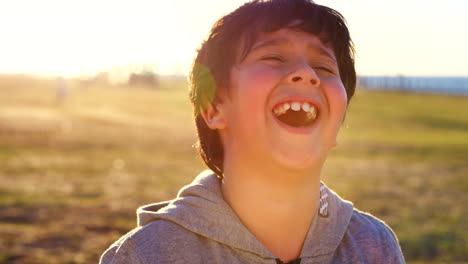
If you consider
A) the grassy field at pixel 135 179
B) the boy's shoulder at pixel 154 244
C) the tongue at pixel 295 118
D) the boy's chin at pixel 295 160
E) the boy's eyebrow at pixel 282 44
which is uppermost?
the boy's eyebrow at pixel 282 44

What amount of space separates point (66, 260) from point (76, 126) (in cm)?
1386

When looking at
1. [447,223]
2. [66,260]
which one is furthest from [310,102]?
[447,223]

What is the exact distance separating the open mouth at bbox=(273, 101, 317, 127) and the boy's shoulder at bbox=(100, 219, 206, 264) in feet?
1.95

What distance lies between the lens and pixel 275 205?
2.47m

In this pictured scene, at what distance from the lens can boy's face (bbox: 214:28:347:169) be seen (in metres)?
2.39

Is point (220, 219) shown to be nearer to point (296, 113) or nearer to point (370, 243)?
point (296, 113)

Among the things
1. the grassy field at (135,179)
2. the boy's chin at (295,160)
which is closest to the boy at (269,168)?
the boy's chin at (295,160)

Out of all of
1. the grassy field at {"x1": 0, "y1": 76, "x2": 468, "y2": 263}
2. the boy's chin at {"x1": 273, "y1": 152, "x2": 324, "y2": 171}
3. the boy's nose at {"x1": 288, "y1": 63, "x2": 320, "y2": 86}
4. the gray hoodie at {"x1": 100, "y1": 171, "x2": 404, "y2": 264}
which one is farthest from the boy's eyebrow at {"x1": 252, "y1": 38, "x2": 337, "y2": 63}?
the grassy field at {"x1": 0, "y1": 76, "x2": 468, "y2": 263}

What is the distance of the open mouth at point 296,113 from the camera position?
2.45 metres

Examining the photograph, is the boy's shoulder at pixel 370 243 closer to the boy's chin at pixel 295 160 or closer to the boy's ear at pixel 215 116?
the boy's chin at pixel 295 160

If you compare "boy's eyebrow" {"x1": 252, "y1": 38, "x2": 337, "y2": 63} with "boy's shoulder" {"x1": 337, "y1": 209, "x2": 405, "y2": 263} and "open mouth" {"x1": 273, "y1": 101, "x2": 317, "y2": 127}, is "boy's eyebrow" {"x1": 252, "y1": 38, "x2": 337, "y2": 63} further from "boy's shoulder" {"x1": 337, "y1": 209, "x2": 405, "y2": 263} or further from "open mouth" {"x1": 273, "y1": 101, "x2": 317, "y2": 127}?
"boy's shoulder" {"x1": 337, "y1": 209, "x2": 405, "y2": 263}

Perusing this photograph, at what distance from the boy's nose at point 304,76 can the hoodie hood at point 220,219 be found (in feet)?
1.81

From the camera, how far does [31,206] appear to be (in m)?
7.88

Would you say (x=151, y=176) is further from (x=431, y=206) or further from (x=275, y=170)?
(x=275, y=170)
